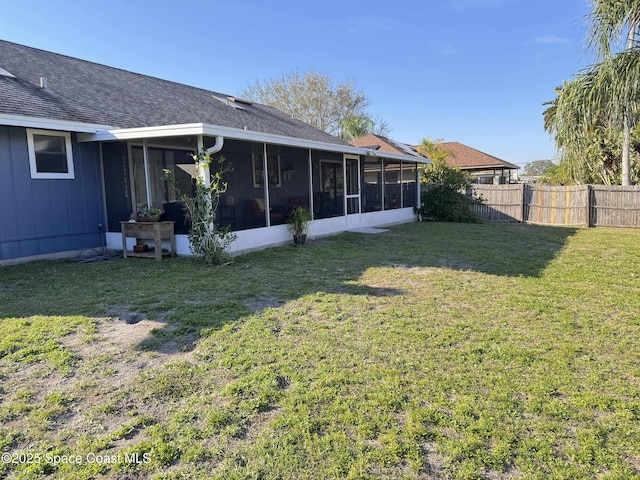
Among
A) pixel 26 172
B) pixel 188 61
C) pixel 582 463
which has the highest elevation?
pixel 188 61

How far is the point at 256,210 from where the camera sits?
28.9 ft

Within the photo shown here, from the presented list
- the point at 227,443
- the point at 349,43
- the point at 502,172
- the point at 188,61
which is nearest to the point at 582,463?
the point at 227,443

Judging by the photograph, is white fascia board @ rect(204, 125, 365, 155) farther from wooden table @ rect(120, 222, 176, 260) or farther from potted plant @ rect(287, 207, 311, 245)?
wooden table @ rect(120, 222, 176, 260)

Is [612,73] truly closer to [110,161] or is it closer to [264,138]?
[264,138]

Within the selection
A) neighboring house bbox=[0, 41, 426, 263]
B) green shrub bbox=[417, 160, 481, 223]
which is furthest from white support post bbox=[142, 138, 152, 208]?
green shrub bbox=[417, 160, 481, 223]

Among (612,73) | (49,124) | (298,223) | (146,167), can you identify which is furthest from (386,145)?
(612,73)

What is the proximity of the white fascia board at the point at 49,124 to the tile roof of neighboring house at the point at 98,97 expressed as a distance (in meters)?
0.09

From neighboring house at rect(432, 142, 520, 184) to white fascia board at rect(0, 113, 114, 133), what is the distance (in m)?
20.3

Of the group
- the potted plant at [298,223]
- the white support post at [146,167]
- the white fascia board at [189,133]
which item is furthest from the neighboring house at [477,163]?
the white support post at [146,167]

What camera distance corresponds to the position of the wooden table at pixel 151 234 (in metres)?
7.23

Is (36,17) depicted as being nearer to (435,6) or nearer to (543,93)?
(435,6)

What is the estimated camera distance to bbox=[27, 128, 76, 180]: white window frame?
7.12 metres

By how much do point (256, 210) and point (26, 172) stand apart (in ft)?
13.4

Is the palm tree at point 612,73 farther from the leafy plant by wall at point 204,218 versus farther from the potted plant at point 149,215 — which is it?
the potted plant at point 149,215
